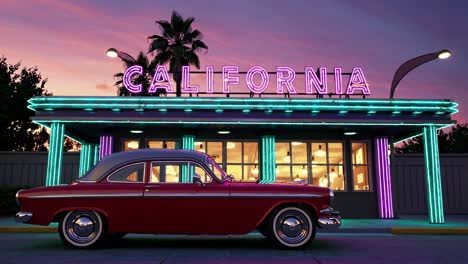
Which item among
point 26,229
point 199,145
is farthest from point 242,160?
point 26,229

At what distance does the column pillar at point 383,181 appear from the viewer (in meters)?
15.7

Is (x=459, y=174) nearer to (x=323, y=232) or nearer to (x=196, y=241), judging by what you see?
(x=323, y=232)

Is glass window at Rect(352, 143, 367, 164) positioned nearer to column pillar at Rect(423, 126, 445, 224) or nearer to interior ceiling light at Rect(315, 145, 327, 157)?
interior ceiling light at Rect(315, 145, 327, 157)

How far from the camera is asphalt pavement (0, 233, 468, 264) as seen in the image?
626 cm

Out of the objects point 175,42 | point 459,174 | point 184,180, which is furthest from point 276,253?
point 175,42

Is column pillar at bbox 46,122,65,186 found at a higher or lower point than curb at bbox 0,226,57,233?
higher

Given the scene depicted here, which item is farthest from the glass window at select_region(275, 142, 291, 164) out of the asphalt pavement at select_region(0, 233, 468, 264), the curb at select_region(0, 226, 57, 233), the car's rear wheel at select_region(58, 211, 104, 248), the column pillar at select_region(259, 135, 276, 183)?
the car's rear wheel at select_region(58, 211, 104, 248)

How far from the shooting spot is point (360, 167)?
1638 centimetres

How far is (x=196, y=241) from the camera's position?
28.3 ft

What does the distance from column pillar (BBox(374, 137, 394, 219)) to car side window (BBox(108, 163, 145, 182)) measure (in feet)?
34.5

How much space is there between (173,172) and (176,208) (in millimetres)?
661

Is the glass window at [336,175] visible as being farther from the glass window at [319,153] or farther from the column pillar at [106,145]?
the column pillar at [106,145]

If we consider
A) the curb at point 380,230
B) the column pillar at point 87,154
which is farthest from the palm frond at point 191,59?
the curb at point 380,230

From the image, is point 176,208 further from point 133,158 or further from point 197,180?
point 133,158
